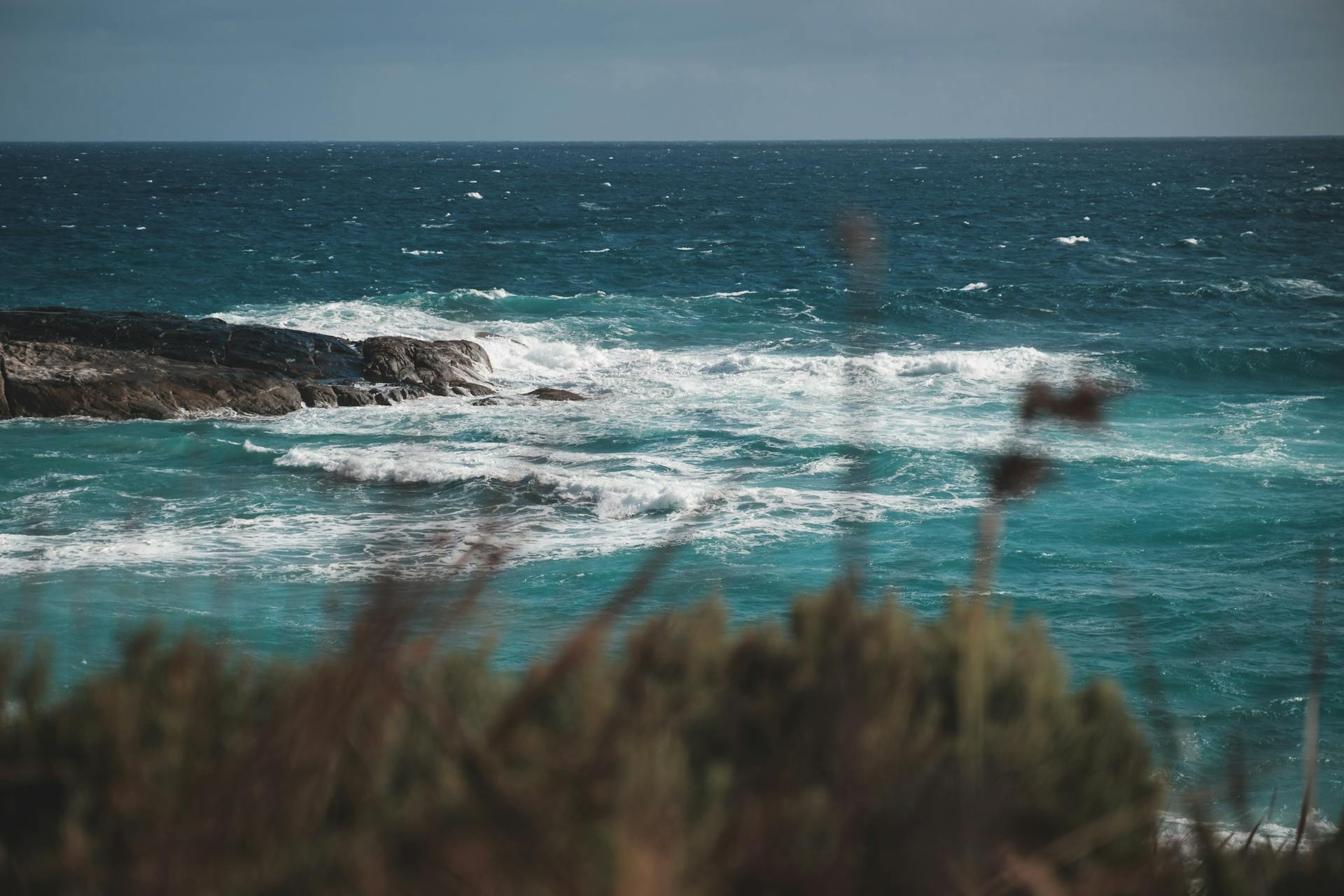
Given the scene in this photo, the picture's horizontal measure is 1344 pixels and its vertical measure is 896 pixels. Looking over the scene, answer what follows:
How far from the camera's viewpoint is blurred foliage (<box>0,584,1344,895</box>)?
219cm

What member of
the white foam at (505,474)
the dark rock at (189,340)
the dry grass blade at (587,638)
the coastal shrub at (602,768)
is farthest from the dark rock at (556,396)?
the dry grass blade at (587,638)

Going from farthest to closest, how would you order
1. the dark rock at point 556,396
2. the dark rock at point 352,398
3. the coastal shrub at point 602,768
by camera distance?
the dark rock at point 556,396, the dark rock at point 352,398, the coastal shrub at point 602,768

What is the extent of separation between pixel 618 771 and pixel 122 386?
23.9 meters

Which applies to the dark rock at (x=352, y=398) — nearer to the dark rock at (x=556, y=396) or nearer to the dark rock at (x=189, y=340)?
the dark rock at (x=189, y=340)

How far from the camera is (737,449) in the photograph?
21.5 meters

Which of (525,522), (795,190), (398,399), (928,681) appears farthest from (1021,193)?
(928,681)

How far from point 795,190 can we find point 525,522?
274ft

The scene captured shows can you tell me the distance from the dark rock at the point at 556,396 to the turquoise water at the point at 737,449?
690 mm

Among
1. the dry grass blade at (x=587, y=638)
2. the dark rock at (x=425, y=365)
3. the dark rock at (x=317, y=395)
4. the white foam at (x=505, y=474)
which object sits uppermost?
the dry grass blade at (x=587, y=638)

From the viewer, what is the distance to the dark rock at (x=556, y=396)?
82.6 ft

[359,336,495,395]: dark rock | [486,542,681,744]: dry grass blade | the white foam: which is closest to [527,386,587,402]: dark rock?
[359,336,495,395]: dark rock

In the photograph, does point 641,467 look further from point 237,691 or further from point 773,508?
point 237,691

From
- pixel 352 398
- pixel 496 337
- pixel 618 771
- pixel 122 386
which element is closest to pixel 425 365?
pixel 352 398

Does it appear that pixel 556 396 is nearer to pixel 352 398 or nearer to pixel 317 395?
pixel 352 398
